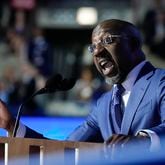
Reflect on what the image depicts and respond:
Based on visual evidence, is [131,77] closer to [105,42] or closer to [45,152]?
[105,42]

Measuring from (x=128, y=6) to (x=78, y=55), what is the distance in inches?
48.3

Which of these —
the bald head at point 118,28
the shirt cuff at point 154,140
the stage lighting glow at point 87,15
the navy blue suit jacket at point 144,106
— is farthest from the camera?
the stage lighting glow at point 87,15

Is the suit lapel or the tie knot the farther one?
the tie knot

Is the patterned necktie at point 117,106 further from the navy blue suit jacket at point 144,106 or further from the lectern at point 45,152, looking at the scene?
the lectern at point 45,152

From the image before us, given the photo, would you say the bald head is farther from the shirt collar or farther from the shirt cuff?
the shirt cuff

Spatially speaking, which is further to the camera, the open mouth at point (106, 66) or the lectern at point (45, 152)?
Answer: the open mouth at point (106, 66)

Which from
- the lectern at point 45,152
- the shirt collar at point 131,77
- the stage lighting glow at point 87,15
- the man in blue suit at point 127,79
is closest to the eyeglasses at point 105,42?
the man in blue suit at point 127,79

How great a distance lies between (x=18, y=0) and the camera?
13.6 m

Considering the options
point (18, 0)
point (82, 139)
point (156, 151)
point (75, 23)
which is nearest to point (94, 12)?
point (75, 23)

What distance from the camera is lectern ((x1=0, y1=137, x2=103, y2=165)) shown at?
3.04 meters

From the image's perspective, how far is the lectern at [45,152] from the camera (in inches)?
120

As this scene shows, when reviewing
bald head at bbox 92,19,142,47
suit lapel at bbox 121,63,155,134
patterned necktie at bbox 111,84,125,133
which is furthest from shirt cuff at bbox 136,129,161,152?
bald head at bbox 92,19,142,47

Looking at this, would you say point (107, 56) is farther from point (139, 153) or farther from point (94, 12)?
point (94, 12)

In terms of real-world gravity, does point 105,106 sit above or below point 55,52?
above
